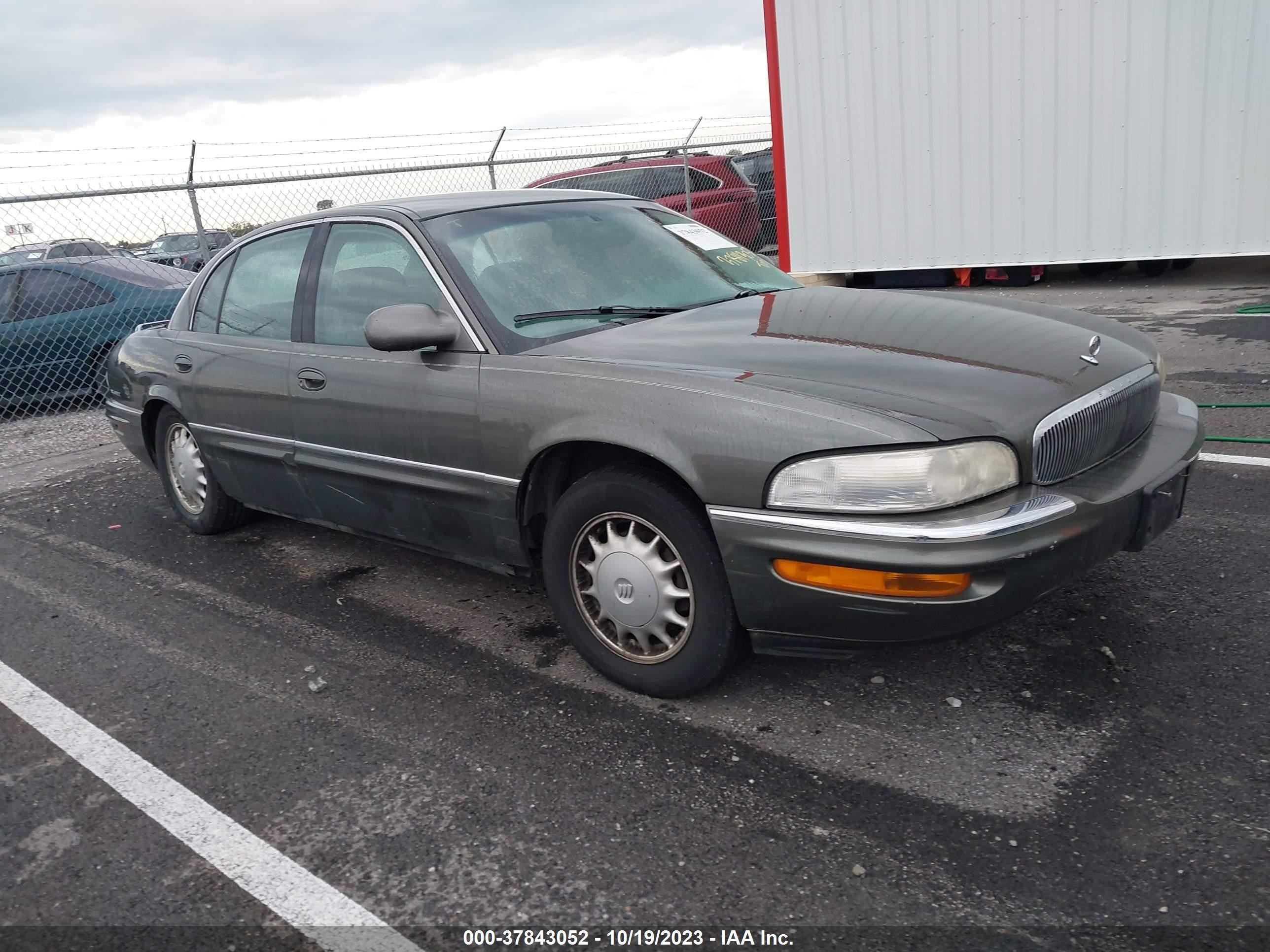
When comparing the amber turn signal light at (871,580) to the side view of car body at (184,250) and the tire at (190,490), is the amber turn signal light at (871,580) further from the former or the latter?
the side view of car body at (184,250)

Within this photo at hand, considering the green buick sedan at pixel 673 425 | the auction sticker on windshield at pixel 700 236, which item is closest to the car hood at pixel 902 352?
the green buick sedan at pixel 673 425

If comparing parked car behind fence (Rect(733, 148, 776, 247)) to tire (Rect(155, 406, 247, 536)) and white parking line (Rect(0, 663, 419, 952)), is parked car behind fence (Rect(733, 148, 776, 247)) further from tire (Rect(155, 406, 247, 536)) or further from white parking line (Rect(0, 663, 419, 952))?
white parking line (Rect(0, 663, 419, 952))

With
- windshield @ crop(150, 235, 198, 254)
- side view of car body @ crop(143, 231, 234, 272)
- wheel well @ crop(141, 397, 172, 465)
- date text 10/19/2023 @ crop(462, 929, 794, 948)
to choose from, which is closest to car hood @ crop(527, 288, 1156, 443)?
date text 10/19/2023 @ crop(462, 929, 794, 948)

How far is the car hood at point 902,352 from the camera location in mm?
2723

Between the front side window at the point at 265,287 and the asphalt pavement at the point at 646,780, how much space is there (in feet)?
4.07

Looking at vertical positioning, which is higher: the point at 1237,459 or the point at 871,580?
the point at 871,580

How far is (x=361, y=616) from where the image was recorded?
405cm

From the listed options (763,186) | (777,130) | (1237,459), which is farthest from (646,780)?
(763,186)

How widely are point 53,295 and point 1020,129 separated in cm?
921

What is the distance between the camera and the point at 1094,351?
3.20m

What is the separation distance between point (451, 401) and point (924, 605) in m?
1.70

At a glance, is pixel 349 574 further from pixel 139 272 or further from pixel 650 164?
pixel 650 164

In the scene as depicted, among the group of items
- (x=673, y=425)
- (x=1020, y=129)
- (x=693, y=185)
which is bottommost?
(x=673, y=425)

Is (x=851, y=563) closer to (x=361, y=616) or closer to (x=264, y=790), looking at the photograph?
(x=264, y=790)
